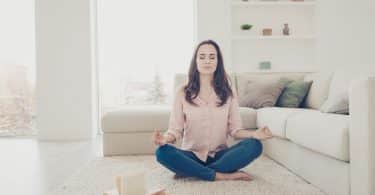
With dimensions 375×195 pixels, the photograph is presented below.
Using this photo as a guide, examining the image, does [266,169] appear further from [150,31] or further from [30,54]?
[30,54]

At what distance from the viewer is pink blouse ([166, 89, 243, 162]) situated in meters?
2.41

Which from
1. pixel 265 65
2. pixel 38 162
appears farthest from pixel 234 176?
pixel 265 65

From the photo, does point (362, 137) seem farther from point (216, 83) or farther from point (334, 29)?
point (334, 29)

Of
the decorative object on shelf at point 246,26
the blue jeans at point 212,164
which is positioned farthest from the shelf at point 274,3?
the blue jeans at point 212,164

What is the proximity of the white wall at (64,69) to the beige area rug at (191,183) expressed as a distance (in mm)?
2185

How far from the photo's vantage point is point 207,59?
2398 millimetres

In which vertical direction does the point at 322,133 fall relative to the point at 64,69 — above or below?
below

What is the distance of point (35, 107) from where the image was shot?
5066 millimetres

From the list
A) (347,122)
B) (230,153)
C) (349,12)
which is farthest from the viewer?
(349,12)

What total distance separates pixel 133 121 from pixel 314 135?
64.9 inches

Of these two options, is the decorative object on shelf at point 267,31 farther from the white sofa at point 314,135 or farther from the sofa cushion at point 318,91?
the sofa cushion at point 318,91

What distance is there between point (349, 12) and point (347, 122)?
126 inches

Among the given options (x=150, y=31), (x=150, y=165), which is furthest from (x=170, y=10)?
(x=150, y=165)

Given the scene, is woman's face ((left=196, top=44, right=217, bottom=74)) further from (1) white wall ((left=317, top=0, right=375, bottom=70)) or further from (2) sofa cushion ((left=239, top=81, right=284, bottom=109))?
(1) white wall ((left=317, top=0, right=375, bottom=70))
